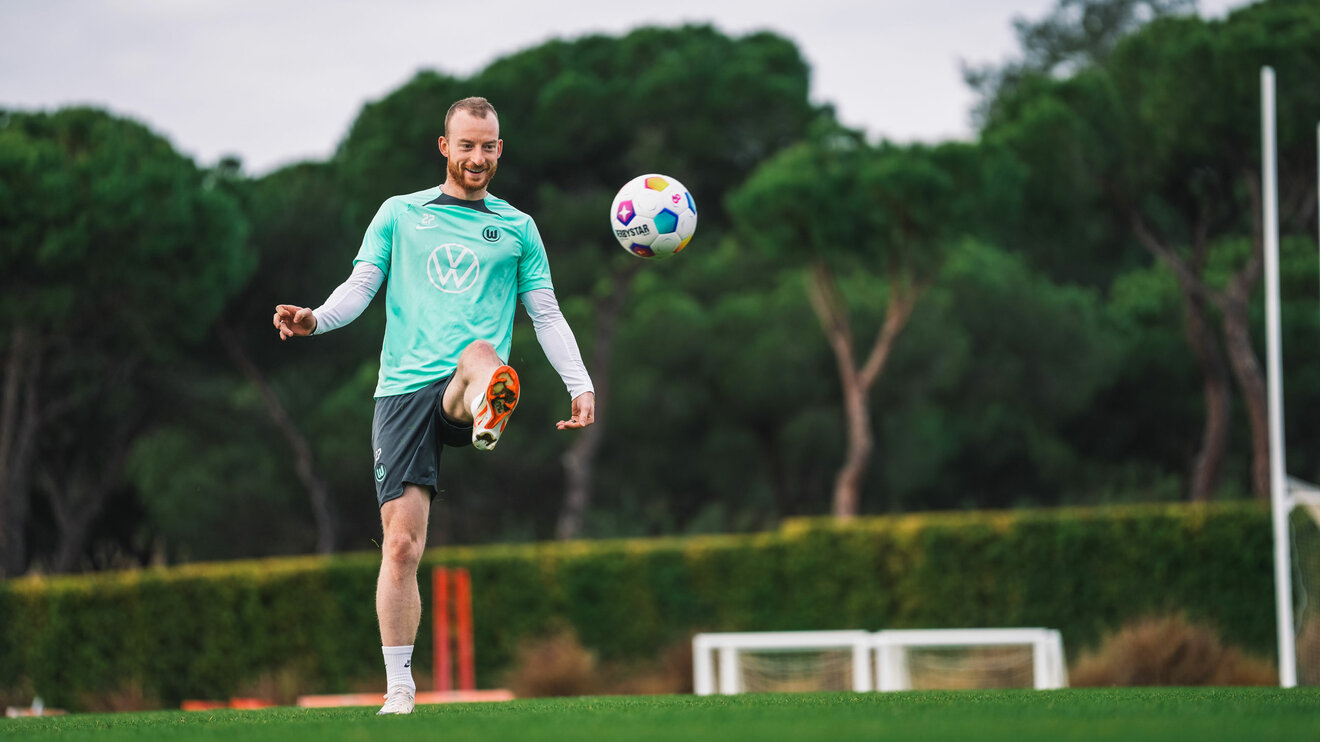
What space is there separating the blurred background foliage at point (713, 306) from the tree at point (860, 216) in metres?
0.06

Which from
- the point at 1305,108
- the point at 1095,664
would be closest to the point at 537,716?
the point at 1095,664

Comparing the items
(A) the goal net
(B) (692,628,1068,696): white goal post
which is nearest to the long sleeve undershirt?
(B) (692,628,1068,696): white goal post

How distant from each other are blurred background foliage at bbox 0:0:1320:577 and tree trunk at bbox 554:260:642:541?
73 millimetres

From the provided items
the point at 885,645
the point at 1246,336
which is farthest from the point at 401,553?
the point at 1246,336

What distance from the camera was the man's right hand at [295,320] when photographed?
16.4 feet

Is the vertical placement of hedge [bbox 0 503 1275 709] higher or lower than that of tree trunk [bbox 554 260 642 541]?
lower

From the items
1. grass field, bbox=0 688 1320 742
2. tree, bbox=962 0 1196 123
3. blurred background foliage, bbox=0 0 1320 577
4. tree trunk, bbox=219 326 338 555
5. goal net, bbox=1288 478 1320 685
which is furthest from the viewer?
tree, bbox=962 0 1196 123

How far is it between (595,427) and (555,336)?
2165cm

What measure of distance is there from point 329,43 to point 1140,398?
658 inches

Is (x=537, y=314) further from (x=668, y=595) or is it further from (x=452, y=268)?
(x=668, y=595)

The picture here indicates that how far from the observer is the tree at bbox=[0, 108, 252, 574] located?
2202 cm

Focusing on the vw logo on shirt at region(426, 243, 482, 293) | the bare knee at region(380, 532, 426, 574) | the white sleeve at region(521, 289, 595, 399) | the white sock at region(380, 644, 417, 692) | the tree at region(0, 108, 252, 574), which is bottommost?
the white sock at region(380, 644, 417, 692)

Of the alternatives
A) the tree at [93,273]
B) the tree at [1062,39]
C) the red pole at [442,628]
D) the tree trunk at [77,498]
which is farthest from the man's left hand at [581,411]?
the tree at [1062,39]

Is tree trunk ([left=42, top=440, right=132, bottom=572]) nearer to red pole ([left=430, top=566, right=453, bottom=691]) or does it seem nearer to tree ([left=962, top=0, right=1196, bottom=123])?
red pole ([left=430, top=566, right=453, bottom=691])
